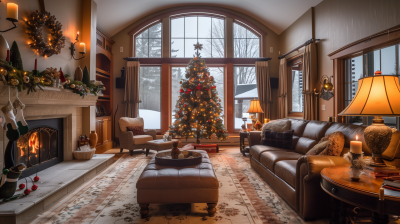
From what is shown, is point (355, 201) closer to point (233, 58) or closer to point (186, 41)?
point (233, 58)

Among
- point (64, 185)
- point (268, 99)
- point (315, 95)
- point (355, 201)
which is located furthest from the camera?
point (268, 99)

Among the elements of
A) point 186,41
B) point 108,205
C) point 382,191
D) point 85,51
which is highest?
point 186,41

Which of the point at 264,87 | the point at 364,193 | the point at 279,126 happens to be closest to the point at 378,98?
the point at 364,193

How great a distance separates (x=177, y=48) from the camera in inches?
288

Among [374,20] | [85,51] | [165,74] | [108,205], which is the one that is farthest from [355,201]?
[165,74]

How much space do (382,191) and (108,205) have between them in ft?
8.40

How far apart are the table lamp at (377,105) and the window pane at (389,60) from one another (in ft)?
7.12

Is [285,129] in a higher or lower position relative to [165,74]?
lower

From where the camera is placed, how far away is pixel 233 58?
23.6 ft

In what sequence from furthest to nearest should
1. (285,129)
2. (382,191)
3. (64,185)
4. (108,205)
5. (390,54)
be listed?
(285,129) → (390,54) → (64,185) → (108,205) → (382,191)

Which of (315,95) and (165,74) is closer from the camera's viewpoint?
(315,95)

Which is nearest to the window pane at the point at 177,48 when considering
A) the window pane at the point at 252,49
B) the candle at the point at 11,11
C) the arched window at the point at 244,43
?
the arched window at the point at 244,43

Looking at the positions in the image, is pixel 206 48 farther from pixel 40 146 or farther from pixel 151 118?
pixel 40 146

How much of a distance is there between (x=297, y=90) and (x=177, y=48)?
12.3ft
